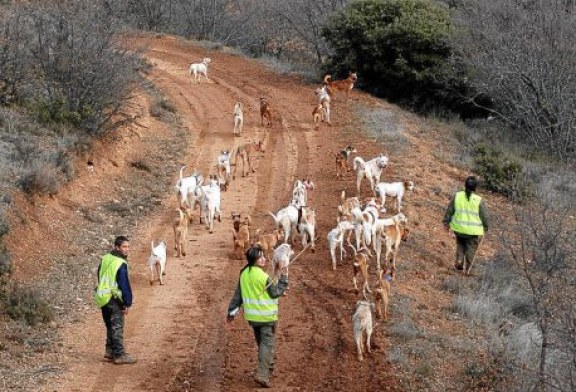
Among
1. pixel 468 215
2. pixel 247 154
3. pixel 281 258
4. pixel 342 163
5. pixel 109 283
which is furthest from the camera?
pixel 247 154

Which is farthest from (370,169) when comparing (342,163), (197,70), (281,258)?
(197,70)

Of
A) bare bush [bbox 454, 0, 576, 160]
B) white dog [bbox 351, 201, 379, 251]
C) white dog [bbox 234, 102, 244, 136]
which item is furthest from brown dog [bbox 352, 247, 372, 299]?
bare bush [bbox 454, 0, 576, 160]

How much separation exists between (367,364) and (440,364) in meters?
1.02

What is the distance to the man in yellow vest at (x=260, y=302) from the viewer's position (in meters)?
11.2

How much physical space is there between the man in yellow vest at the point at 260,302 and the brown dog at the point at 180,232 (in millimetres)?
5055

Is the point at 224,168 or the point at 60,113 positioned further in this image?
the point at 60,113

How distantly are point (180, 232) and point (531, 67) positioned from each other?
51.2ft

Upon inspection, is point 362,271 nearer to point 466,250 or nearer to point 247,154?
point 466,250

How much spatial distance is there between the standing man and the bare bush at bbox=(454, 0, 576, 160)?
61.4 ft

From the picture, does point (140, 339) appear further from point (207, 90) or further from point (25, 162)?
point (207, 90)

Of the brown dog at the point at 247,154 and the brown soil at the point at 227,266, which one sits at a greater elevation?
the brown dog at the point at 247,154

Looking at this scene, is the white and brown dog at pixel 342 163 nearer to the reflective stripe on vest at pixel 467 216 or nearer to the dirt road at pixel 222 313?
the dirt road at pixel 222 313

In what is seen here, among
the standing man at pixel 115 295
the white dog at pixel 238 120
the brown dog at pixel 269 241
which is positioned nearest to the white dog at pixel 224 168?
the brown dog at pixel 269 241

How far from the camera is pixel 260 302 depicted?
1127cm
